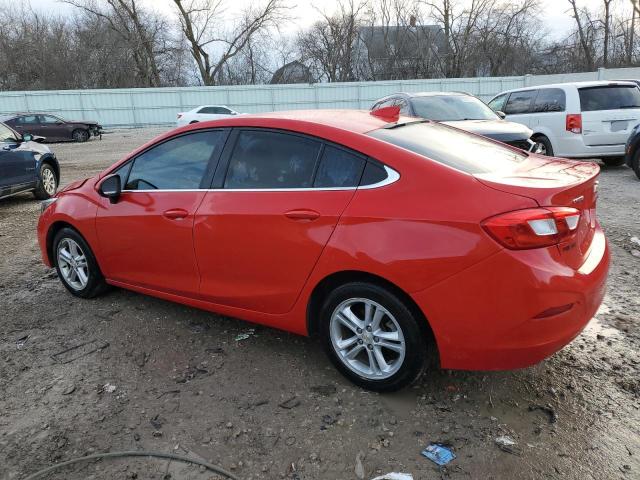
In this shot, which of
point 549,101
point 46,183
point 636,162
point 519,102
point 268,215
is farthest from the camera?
point 519,102

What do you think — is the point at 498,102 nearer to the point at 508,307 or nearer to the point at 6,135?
the point at 6,135

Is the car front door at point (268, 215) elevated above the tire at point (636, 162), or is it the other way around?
the car front door at point (268, 215)

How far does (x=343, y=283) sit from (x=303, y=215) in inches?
17.4

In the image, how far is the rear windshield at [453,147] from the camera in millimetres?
2910

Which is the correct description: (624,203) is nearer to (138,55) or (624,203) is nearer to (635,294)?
(635,294)

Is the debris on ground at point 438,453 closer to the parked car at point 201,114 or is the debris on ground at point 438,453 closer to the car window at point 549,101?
the car window at point 549,101

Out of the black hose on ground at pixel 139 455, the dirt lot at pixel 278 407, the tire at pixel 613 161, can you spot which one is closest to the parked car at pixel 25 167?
the dirt lot at pixel 278 407

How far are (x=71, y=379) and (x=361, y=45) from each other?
4622cm

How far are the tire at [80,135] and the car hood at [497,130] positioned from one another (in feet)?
72.6

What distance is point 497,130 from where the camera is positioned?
8297 millimetres

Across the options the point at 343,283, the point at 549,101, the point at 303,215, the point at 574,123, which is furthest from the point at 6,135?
the point at 574,123

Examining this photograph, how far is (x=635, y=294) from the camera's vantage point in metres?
4.20

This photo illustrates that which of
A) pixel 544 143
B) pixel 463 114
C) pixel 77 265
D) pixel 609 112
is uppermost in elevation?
pixel 463 114

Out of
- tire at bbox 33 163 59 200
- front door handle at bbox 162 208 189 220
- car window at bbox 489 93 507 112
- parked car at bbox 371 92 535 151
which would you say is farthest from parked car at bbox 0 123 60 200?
car window at bbox 489 93 507 112
